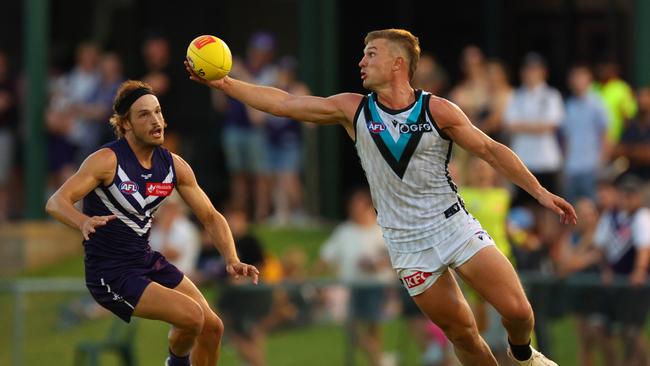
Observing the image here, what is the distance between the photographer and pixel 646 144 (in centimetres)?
1808

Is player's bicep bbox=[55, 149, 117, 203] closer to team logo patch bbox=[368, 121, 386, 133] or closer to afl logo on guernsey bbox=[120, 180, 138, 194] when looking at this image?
afl logo on guernsey bbox=[120, 180, 138, 194]

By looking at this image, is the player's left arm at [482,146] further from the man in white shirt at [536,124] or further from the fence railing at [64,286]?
the man in white shirt at [536,124]

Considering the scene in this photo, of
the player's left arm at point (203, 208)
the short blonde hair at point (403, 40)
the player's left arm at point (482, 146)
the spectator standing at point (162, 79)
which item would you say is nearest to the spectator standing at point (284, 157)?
the spectator standing at point (162, 79)

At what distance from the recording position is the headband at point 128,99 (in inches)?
431

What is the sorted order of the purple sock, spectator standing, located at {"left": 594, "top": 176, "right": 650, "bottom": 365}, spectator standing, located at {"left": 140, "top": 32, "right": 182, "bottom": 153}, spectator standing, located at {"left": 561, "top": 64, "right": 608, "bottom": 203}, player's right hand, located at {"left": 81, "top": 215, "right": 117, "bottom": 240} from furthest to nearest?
1. spectator standing, located at {"left": 140, "top": 32, "right": 182, "bottom": 153}
2. spectator standing, located at {"left": 561, "top": 64, "right": 608, "bottom": 203}
3. spectator standing, located at {"left": 594, "top": 176, "right": 650, "bottom": 365}
4. the purple sock
5. player's right hand, located at {"left": 81, "top": 215, "right": 117, "bottom": 240}

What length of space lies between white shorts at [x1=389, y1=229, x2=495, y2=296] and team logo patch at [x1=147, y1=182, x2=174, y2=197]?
5.43 ft

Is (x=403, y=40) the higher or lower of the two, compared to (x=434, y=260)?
higher

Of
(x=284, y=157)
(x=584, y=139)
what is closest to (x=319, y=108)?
(x=584, y=139)

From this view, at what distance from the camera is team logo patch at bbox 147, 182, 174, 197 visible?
1092cm

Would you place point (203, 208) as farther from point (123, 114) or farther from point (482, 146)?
point (482, 146)

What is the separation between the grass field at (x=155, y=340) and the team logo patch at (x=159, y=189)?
5.02 metres

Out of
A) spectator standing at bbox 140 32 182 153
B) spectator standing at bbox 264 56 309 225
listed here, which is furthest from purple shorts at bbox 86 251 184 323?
spectator standing at bbox 264 56 309 225

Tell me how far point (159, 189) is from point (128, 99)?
0.66m

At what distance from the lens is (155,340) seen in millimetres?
16062
